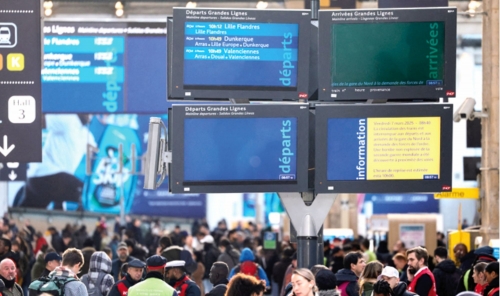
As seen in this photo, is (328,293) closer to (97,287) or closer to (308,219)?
(308,219)

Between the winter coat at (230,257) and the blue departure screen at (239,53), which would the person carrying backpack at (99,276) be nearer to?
the blue departure screen at (239,53)

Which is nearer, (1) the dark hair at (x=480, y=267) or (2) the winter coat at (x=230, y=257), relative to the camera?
(1) the dark hair at (x=480, y=267)

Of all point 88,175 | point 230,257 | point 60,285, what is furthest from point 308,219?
point 88,175

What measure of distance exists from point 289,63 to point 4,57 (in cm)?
234

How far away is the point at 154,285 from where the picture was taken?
26.2 feet

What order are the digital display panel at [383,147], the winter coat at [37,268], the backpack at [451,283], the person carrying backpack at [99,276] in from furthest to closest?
the winter coat at [37,268] → the backpack at [451,283] → the person carrying backpack at [99,276] → the digital display panel at [383,147]

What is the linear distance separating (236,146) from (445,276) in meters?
4.73

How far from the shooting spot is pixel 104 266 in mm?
9812

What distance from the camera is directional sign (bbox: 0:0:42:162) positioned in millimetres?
8398

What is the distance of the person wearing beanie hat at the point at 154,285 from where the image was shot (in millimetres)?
7961

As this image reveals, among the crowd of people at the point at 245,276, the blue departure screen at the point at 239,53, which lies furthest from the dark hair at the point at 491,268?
the blue departure screen at the point at 239,53

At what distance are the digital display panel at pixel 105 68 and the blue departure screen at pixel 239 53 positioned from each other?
9392 millimetres

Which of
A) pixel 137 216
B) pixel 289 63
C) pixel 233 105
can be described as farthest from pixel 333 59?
pixel 137 216

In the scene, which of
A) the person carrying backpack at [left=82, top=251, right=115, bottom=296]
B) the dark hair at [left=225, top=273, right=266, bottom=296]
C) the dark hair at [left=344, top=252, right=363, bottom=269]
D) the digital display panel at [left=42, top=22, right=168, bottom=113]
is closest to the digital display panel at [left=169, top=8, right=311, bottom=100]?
the dark hair at [left=225, top=273, right=266, bottom=296]
